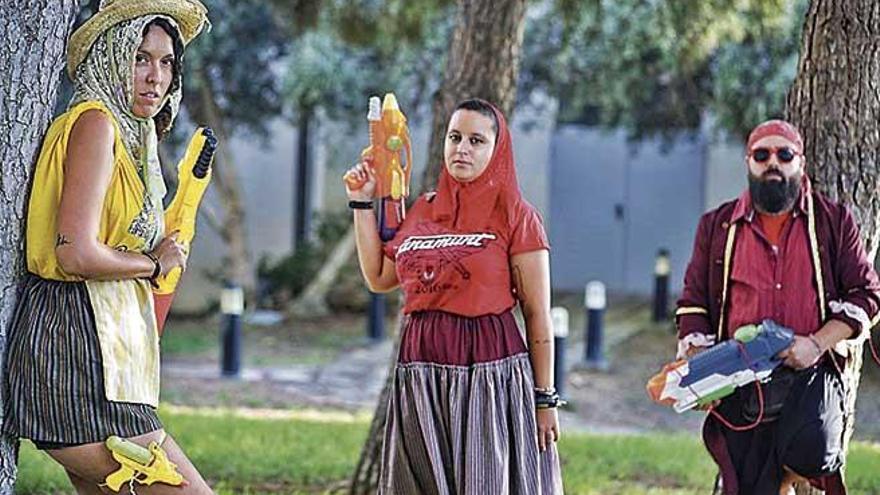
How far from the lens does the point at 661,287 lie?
16516mm

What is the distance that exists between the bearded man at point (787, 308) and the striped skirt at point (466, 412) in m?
0.67

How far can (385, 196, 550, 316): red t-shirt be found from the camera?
179 inches

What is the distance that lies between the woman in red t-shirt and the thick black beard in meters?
0.76

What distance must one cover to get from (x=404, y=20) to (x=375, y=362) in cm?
501

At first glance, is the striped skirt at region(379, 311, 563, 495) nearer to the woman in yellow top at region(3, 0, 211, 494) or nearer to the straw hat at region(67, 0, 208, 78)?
the woman in yellow top at region(3, 0, 211, 494)

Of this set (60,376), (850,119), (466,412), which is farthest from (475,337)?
(850,119)

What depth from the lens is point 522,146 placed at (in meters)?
19.7

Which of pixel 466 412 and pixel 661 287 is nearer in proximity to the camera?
pixel 466 412

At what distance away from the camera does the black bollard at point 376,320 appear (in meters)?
14.9

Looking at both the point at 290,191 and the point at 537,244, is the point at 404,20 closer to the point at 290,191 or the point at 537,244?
the point at 537,244

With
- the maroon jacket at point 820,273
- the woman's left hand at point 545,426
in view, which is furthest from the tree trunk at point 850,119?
the woman's left hand at point 545,426

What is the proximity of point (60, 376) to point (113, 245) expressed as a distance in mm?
388

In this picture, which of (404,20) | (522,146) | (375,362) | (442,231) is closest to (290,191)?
(522,146)

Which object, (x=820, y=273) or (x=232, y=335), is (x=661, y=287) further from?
(x=820, y=273)
